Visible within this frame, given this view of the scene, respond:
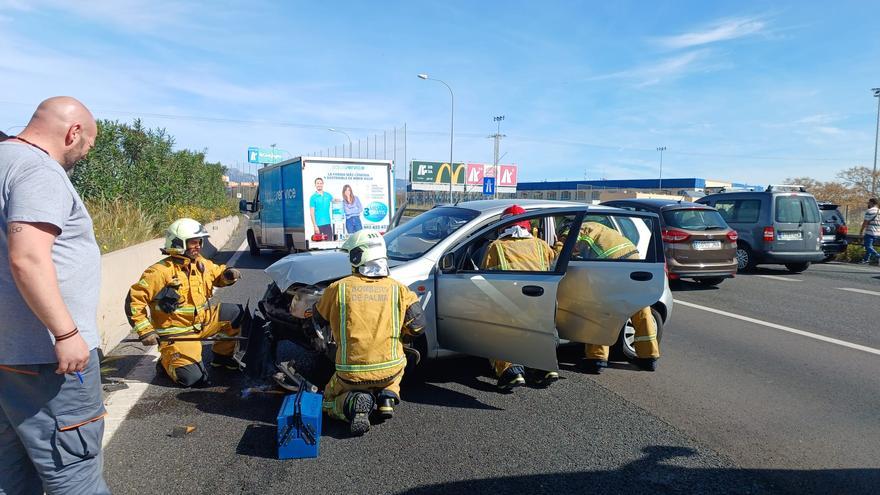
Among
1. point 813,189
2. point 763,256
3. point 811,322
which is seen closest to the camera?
point 811,322

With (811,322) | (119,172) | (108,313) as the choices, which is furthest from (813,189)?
(108,313)

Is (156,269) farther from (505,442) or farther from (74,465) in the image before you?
(505,442)

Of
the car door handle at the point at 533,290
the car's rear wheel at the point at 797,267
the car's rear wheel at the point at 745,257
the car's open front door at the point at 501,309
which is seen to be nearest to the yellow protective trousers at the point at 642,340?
the car's open front door at the point at 501,309

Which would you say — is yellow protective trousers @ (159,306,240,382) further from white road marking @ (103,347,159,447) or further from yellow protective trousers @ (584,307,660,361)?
yellow protective trousers @ (584,307,660,361)

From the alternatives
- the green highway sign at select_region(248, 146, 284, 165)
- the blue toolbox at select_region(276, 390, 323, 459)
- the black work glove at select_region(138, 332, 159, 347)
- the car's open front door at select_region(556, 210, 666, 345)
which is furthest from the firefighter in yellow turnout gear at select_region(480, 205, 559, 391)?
the green highway sign at select_region(248, 146, 284, 165)

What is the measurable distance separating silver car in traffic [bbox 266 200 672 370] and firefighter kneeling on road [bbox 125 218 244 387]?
69 centimetres

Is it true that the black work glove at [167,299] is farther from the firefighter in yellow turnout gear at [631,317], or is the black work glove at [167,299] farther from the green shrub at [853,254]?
the green shrub at [853,254]

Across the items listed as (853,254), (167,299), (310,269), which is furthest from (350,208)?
(853,254)

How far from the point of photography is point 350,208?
1298 cm

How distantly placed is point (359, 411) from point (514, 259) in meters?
1.88

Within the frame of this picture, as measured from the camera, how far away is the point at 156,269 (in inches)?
192

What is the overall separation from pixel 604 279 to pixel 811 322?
4.77 m

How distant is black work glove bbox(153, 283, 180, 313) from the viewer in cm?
480

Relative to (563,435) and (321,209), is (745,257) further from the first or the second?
(563,435)
